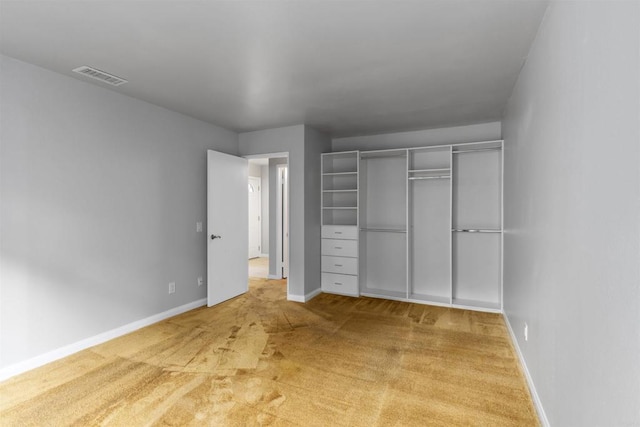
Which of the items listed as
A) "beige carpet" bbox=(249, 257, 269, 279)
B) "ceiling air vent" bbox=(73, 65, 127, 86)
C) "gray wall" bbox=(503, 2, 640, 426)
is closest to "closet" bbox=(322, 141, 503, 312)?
"beige carpet" bbox=(249, 257, 269, 279)

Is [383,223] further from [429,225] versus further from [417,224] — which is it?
[429,225]

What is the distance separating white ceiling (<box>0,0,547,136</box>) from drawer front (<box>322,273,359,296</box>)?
251 centimetres

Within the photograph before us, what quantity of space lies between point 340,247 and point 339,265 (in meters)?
0.28

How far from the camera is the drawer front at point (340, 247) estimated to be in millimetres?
4980

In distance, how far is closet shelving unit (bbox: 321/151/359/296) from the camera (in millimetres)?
5008

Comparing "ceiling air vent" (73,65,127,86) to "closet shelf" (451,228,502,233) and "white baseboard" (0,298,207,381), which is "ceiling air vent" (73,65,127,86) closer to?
"white baseboard" (0,298,207,381)

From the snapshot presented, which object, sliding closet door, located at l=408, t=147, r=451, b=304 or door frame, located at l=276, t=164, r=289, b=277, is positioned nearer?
sliding closet door, located at l=408, t=147, r=451, b=304

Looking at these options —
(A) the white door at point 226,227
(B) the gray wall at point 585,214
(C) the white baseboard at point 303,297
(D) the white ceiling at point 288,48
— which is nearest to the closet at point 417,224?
(C) the white baseboard at point 303,297

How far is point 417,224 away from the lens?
16.4ft

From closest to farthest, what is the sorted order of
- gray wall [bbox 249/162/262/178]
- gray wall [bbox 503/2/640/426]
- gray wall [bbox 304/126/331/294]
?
gray wall [bbox 503/2/640/426] → gray wall [bbox 304/126/331/294] → gray wall [bbox 249/162/262/178]

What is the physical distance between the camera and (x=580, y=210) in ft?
4.73

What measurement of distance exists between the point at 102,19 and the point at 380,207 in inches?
161

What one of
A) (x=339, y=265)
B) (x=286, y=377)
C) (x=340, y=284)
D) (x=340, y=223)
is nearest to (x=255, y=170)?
(x=340, y=223)

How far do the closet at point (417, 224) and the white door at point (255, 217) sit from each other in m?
3.65
